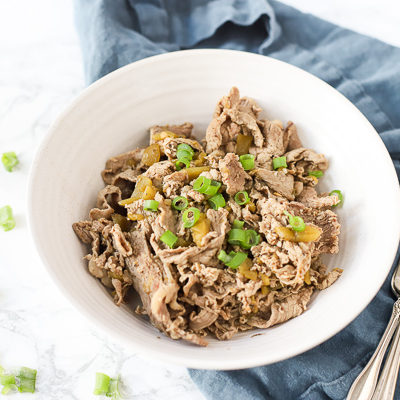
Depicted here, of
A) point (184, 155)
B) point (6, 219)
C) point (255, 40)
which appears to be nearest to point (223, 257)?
point (184, 155)

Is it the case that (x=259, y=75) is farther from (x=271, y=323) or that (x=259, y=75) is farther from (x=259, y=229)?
(x=271, y=323)

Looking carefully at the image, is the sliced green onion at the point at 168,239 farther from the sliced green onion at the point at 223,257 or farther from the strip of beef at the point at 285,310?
the strip of beef at the point at 285,310

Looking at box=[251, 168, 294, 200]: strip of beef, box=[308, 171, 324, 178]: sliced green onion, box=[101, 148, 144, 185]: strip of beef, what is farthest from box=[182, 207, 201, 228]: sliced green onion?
box=[308, 171, 324, 178]: sliced green onion

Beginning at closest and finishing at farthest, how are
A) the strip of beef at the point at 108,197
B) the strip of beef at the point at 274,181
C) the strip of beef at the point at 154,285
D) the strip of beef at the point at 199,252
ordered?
the strip of beef at the point at 154,285, the strip of beef at the point at 199,252, the strip of beef at the point at 274,181, the strip of beef at the point at 108,197

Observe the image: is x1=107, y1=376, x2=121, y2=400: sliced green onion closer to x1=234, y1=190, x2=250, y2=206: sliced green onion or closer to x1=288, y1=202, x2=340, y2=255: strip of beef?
x1=234, y1=190, x2=250, y2=206: sliced green onion

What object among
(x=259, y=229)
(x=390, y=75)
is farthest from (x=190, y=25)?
(x=259, y=229)

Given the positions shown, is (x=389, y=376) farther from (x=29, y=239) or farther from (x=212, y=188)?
(x=29, y=239)

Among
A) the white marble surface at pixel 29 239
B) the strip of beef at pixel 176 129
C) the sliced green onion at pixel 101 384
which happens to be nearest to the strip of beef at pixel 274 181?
the strip of beef at pixel 176 129
